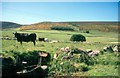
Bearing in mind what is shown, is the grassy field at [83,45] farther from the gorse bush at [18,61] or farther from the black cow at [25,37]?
the gorse bush at [18,61]

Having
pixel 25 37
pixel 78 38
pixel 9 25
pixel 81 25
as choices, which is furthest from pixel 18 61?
pixel 81 25

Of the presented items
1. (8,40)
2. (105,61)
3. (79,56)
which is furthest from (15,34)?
(105,61)

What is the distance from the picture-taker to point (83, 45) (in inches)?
657

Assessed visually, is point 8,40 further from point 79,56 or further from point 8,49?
point 79,56

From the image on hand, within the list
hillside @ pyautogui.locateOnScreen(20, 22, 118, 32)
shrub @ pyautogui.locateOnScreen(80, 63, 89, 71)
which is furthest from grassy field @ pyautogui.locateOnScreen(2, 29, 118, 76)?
hillside @ pyautogui.locateOnScreen(20, 22, 118, 32)

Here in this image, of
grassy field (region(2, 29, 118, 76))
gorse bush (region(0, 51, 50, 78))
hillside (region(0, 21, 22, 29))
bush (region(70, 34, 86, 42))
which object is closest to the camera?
gorse bush (region(0, 51, 50, 78))

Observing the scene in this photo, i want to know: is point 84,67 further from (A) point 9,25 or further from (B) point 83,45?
(A) point 9,25

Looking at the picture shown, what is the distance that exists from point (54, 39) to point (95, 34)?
298cm

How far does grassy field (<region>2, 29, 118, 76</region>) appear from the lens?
14.2m

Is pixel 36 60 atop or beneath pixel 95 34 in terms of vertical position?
beneath

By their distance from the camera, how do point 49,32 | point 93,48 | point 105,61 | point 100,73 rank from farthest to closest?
point 49,32 < point 93,48 < point 105,61 < point 100,73

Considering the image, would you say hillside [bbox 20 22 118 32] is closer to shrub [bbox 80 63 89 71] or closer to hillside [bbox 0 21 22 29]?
hillside [bbox 0 21 22 29]

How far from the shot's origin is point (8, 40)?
16.4m

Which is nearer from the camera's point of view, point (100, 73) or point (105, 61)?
point (100, 73)
